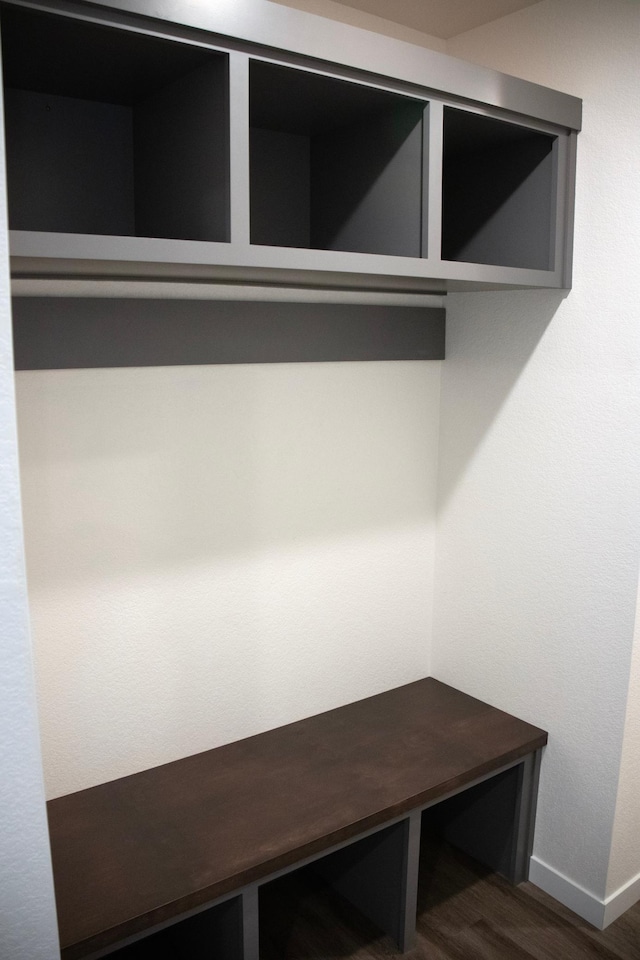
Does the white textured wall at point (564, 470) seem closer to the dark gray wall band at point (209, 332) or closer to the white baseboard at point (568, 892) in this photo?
the white baseboard at point (568, 892)

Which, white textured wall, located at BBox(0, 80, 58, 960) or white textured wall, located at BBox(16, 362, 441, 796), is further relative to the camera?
white textured wall, located at BBox(16, 362, 441, 796)

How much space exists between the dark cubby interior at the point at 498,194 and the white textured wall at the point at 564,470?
98mm

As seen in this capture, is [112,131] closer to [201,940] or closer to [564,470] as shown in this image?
[564,470]

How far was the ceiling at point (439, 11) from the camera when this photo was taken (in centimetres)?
198

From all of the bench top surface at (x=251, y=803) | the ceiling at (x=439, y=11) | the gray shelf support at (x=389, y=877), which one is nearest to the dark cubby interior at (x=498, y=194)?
the ceiling at (x=439, y=11)

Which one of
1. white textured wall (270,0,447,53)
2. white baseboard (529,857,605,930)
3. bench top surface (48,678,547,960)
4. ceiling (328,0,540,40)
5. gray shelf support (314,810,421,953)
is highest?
ceiling (328,0,540,40)

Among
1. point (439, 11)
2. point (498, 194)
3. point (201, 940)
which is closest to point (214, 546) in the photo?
point (201, 940)

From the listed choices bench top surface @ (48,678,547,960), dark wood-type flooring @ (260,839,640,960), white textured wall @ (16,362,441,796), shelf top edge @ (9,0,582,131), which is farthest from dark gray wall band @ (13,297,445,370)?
dark wood-type flooring @ (260,839,640,960)

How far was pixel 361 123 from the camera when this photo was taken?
5.92ft

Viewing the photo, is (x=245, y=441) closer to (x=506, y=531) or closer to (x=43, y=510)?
(x=43, y=510)

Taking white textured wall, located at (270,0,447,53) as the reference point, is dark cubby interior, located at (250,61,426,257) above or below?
below

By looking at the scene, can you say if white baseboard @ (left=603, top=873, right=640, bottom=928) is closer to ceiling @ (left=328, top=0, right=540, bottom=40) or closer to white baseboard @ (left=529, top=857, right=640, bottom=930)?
white baseboard @ (left=529, top=857, right=640, bottom=930)

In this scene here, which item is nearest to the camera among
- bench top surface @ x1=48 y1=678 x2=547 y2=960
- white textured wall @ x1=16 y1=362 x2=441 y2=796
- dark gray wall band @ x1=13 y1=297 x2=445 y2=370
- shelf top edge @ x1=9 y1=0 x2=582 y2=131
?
shelf top edge @ x1=9 y1=0 x2=582 y2=131

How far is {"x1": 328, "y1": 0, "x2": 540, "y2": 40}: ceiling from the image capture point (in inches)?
78.0
